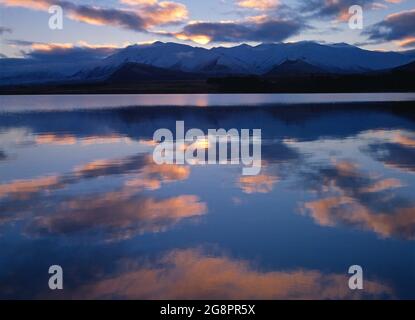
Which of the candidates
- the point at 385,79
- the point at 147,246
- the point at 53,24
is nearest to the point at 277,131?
the point at 53,24

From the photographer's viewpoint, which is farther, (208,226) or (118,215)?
(118,215)

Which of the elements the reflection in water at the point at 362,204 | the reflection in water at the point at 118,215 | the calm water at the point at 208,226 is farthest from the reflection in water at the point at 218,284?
the reflection in water at the point at 362,204

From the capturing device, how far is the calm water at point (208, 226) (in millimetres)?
6375

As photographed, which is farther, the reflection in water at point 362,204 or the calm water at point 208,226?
the reflection in water at point 362,204

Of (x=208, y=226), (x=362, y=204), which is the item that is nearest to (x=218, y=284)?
(x=208, y=226)

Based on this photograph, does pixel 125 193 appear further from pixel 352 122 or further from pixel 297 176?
pixel 352 122

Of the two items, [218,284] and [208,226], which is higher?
[208,226]

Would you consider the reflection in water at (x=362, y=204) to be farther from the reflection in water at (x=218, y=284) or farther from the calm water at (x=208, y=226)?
the reflection in water at (x=218, y=284)

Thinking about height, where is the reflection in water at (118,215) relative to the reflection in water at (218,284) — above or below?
above

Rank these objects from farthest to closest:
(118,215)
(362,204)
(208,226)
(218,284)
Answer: (362,204) → (118,215) → (208,226) → (218,284)

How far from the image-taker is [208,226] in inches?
345

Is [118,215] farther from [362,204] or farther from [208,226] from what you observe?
[362,204]

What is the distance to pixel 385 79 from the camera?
14212cm
